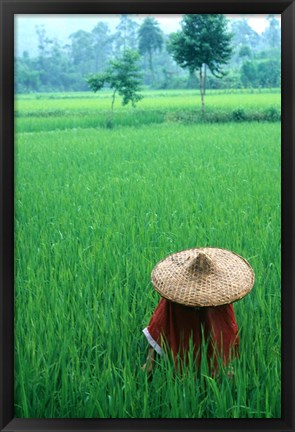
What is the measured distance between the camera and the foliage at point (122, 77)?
2332 mm

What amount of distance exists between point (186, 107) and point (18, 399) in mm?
1590

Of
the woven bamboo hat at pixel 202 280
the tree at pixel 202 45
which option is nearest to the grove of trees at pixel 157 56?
the tree at pixel 202 45

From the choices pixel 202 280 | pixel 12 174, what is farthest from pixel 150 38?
pixel 202 280

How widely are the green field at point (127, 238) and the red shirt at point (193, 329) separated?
0.06m

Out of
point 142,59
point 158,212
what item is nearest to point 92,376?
point 158,212

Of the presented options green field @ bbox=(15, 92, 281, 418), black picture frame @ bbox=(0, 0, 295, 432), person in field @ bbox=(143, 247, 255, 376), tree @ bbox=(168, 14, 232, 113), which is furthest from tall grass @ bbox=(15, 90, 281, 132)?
person in field @ bbox=(143, 247, 255, 376)

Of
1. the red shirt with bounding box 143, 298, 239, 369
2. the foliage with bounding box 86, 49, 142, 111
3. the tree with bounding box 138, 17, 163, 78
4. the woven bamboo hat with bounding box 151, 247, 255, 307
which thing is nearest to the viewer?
the woven bamboo hat with bounding box 151, 247, 255, 307

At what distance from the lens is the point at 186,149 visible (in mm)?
2801

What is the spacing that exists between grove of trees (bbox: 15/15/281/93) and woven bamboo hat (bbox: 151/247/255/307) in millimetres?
943

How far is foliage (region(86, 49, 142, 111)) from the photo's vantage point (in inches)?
91.8

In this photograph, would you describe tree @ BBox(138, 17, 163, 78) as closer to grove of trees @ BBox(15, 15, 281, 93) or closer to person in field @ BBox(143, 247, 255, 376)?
grove of trees @ BBox(15, 15, 281, 93)

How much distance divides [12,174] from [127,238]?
29.7 inches

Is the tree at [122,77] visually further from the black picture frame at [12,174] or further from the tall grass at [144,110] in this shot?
the black picture frame at [12,174]

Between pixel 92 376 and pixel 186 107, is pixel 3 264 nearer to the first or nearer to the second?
pixel 92 376
